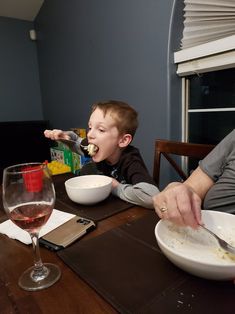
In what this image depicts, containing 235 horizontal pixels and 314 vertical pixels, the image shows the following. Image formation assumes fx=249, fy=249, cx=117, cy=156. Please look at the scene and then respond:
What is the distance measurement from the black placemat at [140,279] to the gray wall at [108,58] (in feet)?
3.86

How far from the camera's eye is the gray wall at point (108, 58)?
5.30 ft

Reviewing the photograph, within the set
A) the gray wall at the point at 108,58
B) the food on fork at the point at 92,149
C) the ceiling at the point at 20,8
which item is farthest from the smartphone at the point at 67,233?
the ceiling at the point at 20,8

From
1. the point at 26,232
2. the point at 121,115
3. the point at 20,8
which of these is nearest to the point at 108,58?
the point at 121,115

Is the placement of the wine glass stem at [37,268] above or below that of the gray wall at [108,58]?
below

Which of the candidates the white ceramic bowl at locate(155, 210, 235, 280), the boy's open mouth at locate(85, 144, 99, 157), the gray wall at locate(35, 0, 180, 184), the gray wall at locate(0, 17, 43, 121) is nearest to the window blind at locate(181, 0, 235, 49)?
the gray wall at locate(35, 0, 180, 184)

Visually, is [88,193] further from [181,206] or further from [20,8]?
[20,8]

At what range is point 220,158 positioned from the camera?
2.91 ft

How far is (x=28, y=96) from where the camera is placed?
3256 millimetres

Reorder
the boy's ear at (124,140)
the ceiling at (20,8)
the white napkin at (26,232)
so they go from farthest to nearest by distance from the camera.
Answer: the ceiling at (20,8), the boy's ear at (124,140), the white napkin at (26,232)

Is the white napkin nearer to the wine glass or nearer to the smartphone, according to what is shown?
the smartphone

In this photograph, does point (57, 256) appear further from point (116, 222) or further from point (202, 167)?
point (202, 167)

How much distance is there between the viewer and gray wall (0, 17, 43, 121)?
299cm

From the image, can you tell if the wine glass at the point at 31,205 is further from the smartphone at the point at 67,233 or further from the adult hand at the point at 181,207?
the adult hand at the point at 181,207

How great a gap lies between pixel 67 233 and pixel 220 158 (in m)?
0.59
